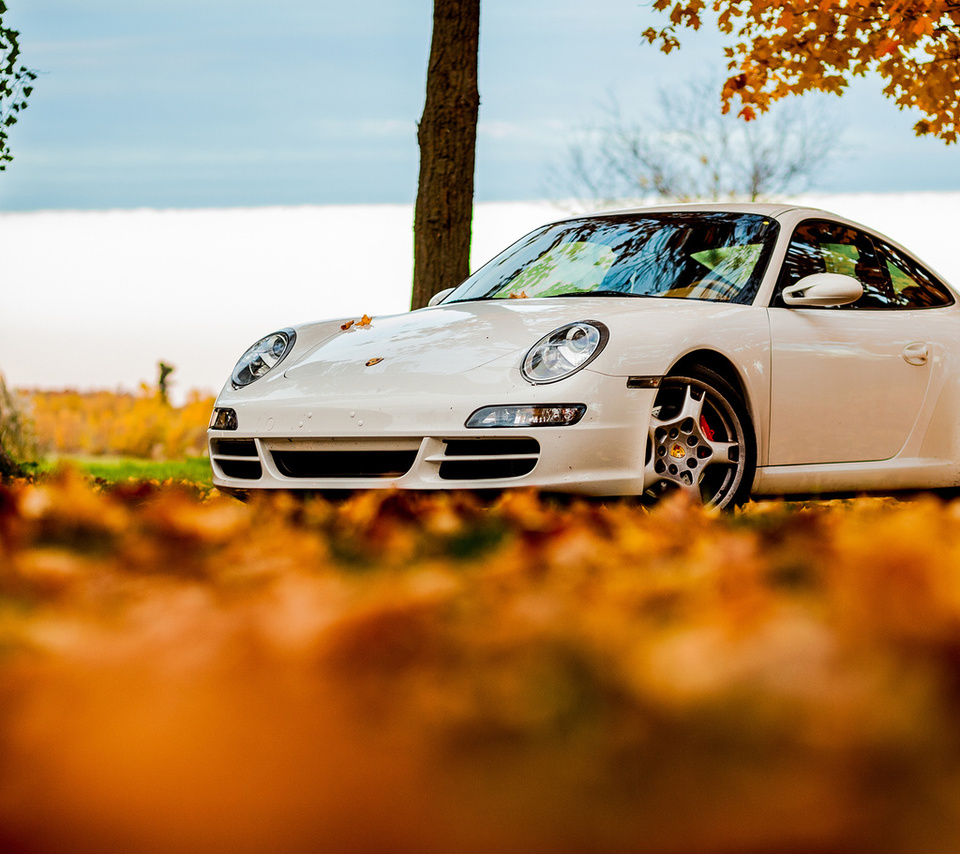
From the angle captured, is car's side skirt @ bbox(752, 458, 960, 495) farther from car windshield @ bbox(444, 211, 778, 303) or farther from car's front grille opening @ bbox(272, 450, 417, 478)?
car's front grille opening @ bbox(272, 450, 417, 478)

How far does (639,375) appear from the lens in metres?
4.20

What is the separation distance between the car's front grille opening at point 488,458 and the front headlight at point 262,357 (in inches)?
47.1

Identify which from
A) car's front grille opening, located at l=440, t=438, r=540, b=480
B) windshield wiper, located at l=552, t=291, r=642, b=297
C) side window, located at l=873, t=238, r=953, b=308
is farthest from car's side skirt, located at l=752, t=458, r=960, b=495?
car's front grille opening, located at l=440, t=438, r=540, b=480

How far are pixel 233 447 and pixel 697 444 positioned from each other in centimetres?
187

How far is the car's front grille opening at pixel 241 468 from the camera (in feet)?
15.3

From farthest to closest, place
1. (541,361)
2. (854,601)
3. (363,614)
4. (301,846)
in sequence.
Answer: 1. (541,361)
2. (854,601)
3. (363,614)
4. (301,846)

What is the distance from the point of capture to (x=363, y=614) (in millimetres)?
1719

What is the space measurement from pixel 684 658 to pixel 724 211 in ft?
14.4

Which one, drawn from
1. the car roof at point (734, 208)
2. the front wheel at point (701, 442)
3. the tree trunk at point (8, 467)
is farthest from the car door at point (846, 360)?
the tree trunk at point (8, 467)

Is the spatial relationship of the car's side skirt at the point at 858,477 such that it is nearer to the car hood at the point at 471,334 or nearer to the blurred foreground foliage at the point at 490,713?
the car hood at the point at 471,334

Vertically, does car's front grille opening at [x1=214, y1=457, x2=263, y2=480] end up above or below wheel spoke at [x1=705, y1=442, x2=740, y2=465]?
below

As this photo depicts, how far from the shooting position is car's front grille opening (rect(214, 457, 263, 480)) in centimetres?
466

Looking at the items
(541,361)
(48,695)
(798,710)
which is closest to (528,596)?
(798,710)

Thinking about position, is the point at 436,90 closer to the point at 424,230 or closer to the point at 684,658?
the point at 424,230
